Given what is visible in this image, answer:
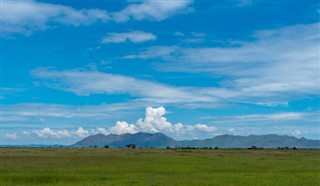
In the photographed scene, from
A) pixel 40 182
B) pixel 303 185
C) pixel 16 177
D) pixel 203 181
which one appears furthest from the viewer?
pixel 16 177

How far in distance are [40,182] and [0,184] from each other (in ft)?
15.9

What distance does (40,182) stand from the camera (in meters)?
39.9

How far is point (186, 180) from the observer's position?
1492 inches

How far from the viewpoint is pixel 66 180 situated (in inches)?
1586

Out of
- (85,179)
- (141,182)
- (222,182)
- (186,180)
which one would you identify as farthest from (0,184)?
(222,182)

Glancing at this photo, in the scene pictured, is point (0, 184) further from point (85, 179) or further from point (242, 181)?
point (242, 181)

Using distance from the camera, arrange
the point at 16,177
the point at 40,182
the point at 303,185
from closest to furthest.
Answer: the point at 303,185 < the point at 40,182 < the point at 16,177

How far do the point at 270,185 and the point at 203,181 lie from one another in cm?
581

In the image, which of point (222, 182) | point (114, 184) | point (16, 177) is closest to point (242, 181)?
point (222, 182)

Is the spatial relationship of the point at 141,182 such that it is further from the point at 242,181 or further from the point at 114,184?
the point at 242,181

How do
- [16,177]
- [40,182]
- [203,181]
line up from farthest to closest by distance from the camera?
[16,177] < [40,182] < [203,181]

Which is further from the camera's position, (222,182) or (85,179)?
(85,179)

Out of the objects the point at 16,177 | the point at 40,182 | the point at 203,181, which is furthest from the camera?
the point at 16,177

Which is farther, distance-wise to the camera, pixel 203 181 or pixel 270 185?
pixel 203 181
